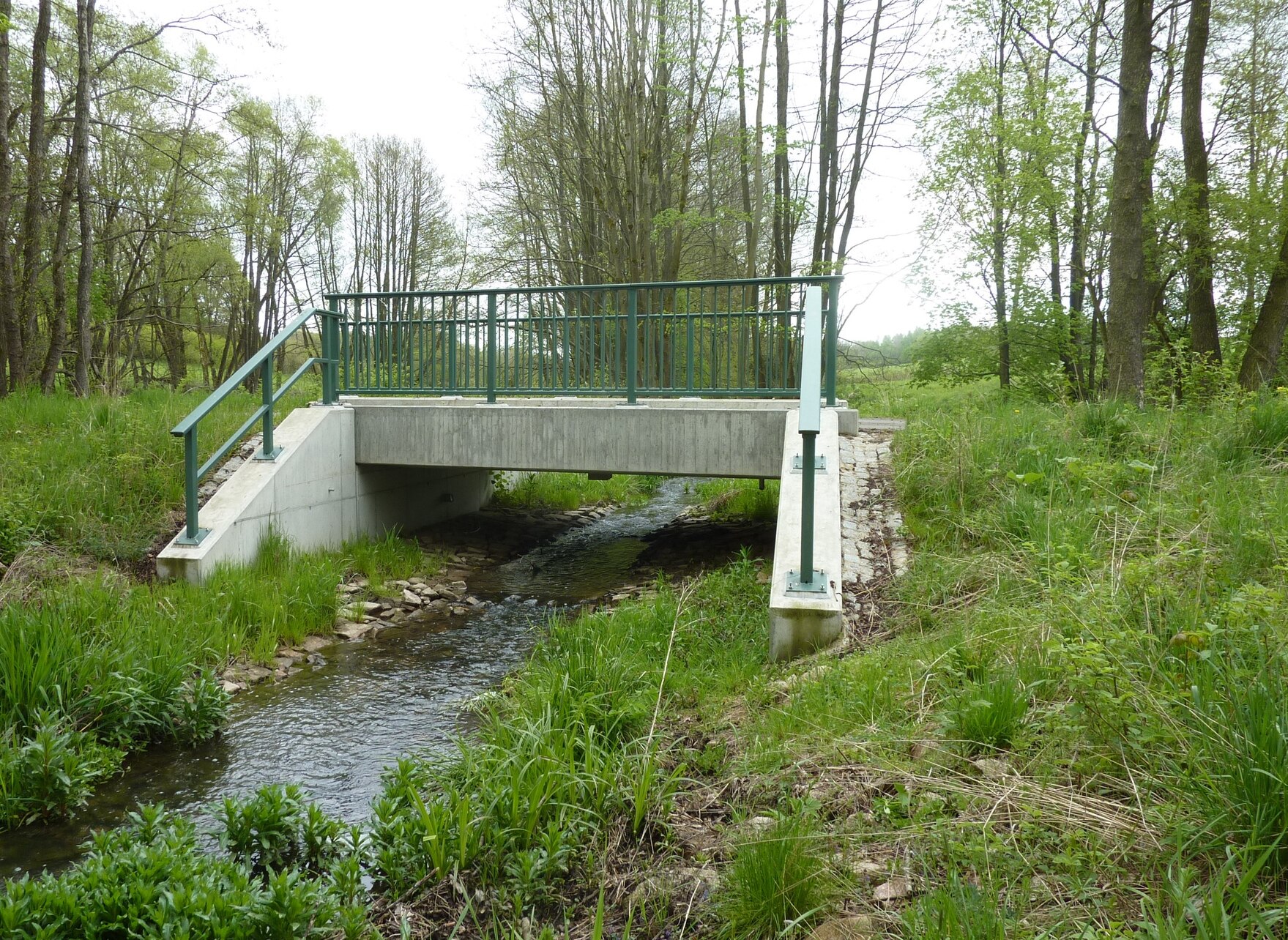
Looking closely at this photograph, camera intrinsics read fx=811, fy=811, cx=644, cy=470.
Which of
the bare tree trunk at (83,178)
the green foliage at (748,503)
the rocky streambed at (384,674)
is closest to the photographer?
the rocky streambed at (384,674)

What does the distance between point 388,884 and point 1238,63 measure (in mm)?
17176

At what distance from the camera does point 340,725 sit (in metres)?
4.93

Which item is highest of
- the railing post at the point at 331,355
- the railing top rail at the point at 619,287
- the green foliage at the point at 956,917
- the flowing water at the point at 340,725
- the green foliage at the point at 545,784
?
the railing top rail at the point at 619,287

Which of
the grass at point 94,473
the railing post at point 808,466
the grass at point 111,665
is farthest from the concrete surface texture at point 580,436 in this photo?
the railing post at point 808,466

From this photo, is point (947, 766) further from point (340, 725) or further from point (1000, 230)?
point (1000, 230)

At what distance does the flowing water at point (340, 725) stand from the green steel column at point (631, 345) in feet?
7.05

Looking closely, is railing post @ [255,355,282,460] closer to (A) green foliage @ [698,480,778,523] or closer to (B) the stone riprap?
(B) the stone riprap

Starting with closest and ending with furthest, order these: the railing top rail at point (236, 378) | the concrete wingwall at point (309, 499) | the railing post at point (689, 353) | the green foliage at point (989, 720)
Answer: the green foliage at point (989, 720), the railing top rail at point (236, 378), the concrete wingwall at point (309, 499), the railing post at point (689, 353)

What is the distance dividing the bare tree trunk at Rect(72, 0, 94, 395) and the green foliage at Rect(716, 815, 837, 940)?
1260 cm

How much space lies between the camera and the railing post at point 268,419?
302 inches

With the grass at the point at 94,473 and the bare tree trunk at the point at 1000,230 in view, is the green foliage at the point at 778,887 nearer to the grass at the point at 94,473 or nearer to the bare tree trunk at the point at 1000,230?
the grass at the point at 94,473

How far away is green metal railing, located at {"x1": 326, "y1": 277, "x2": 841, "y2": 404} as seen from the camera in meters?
8.56

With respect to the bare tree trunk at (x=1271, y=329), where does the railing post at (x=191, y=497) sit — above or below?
below

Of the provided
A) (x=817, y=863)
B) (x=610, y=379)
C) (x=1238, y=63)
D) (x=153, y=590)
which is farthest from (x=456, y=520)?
(x=1238, y=63)
